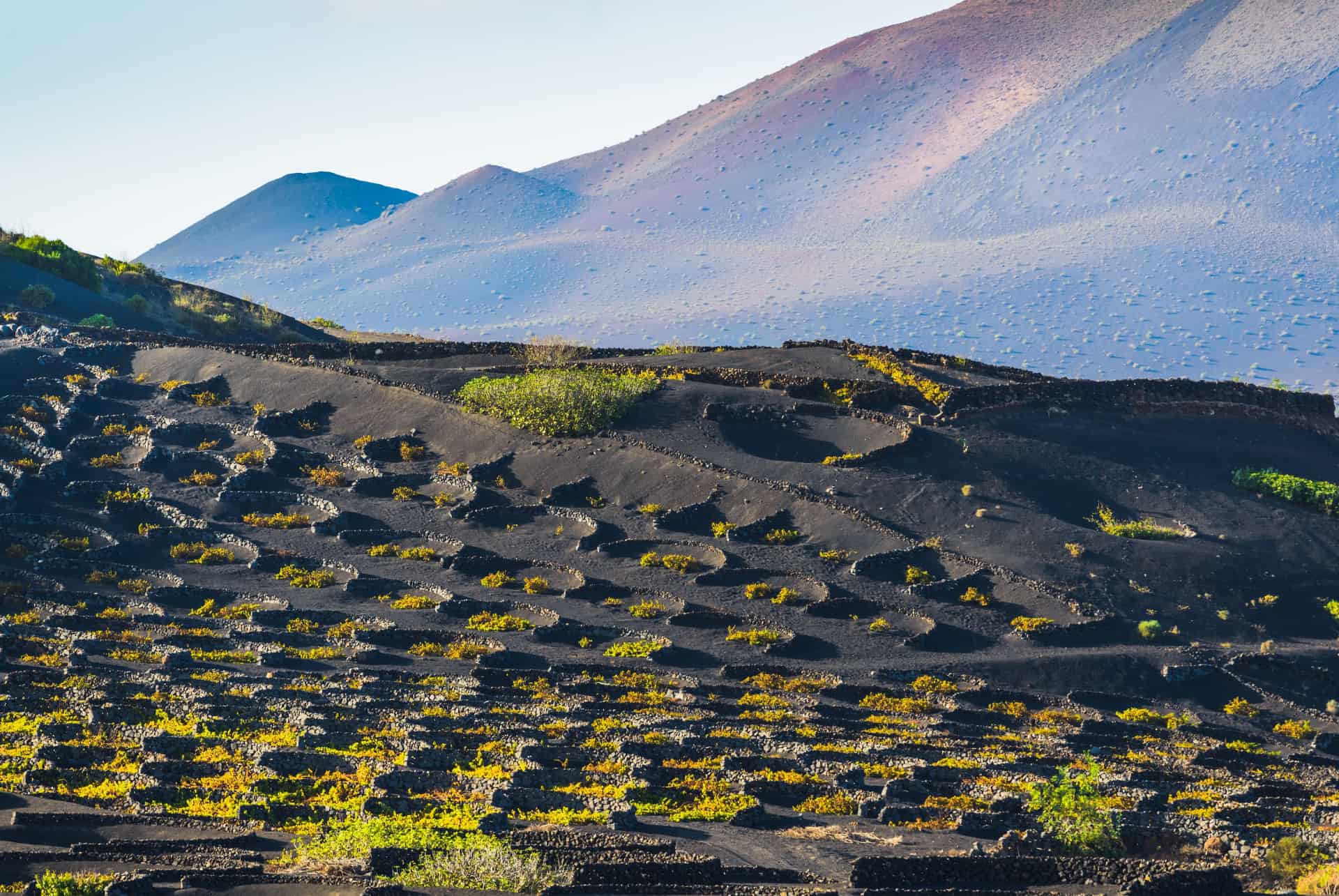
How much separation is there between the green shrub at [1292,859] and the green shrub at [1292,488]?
3256 centimetres

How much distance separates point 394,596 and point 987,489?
72.8 ft

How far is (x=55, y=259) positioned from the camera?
87.6 m

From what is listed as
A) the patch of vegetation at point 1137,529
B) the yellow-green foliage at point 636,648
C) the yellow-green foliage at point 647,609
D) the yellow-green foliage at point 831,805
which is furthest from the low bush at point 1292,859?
the patch of vegetation at point 1137,529

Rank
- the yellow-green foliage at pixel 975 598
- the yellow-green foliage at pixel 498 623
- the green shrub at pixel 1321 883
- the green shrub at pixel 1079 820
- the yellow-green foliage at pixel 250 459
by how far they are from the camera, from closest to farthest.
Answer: the green shrub at pixel 1321 883, the green shrub at pixel 1079 820, the yellow-green foliage at pixel 498 623, the yellow-green foliage at pixel 975 598, the yellow-green foliage at pixel 250 459

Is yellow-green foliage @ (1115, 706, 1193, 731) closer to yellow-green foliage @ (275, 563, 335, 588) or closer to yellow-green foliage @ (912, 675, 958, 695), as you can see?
yellow-green foliage @ (912, 675, 958, 695)

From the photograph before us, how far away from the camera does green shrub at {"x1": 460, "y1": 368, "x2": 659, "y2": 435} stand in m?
61.5

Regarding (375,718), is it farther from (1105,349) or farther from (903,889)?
(1105,349)

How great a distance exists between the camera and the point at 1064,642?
44875mm

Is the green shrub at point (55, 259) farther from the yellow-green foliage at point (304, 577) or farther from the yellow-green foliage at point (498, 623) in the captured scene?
the yellow-green foliage at point (498, 623)

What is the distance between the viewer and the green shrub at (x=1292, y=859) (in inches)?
982

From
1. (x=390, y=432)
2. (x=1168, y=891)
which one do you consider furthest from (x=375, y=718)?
(x=390, y=432)

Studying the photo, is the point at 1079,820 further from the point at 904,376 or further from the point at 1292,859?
the point at 904,376

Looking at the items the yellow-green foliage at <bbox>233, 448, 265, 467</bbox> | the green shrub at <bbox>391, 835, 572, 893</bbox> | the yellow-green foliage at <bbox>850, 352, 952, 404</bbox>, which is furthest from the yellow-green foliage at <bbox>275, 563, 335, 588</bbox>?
the green shrub at <bbox>391, 835, 572, 893</bbox>

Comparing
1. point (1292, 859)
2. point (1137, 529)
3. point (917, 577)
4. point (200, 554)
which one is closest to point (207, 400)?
point (200, 554)
